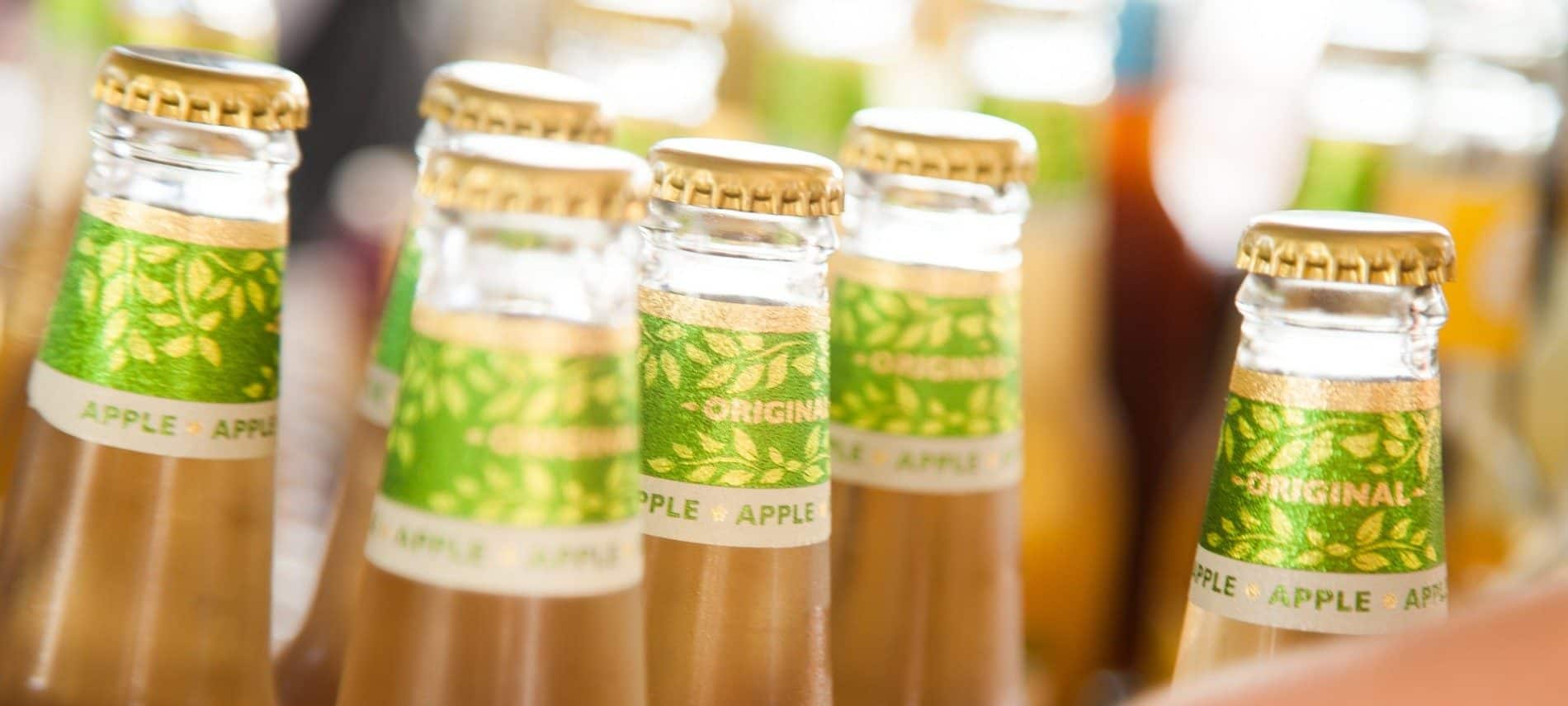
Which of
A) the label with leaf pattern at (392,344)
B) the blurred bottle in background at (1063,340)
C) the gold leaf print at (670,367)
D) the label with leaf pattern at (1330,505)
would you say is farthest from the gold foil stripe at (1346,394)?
the blurred bottle in background at (1063,340)

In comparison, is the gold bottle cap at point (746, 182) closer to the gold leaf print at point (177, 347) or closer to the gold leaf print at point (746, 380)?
the gold leaf print at point (746, 380)

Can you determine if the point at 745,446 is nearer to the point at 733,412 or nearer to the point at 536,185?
the point at 733,412

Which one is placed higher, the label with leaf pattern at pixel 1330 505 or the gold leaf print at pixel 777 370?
the gold leaf print at pixel 777 370

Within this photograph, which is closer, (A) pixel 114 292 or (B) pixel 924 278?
(A) pixel 114 292

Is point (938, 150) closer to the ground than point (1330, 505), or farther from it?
farther from it

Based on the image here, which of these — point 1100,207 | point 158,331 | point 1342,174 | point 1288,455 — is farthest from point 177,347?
point 1342,174

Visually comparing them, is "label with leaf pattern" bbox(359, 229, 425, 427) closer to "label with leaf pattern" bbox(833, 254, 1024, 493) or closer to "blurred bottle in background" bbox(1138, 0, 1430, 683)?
"label with leaf pattern" bbox(833, 254, 1024, 493)
